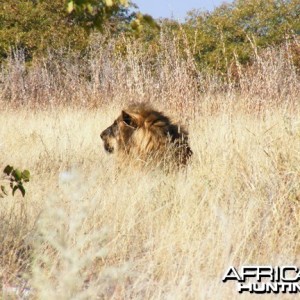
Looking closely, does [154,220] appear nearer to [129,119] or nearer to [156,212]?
[156,212]

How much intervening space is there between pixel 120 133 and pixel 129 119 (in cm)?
29

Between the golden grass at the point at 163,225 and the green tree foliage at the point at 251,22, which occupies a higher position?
the green tree foliage at the point at 251,22

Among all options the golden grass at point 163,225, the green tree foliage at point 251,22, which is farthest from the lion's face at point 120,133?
the green tree foliage at point 251,22

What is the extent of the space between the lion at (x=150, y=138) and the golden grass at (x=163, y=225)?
211 millimetres

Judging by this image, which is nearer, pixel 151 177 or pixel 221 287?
pixel 221 287

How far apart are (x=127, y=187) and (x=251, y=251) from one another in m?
1.94

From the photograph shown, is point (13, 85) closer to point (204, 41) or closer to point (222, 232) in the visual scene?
point (222, 232)

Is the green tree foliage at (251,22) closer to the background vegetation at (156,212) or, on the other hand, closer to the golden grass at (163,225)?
the background vegetation at (156,212)

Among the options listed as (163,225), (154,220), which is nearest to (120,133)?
(154,220)

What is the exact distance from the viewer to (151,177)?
5.70m

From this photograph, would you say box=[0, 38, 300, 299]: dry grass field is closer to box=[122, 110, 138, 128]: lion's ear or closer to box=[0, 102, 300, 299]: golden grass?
box=[0, 102, 300, 299]: golden grass

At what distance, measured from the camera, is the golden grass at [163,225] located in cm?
317

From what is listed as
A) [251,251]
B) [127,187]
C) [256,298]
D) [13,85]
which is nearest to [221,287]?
[256,298]

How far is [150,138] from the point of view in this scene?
20.5 feet
